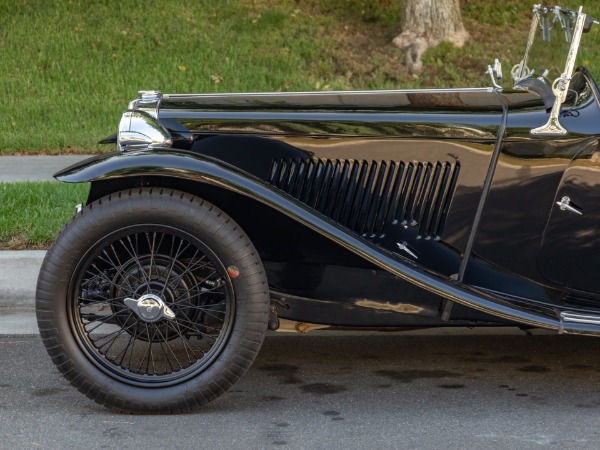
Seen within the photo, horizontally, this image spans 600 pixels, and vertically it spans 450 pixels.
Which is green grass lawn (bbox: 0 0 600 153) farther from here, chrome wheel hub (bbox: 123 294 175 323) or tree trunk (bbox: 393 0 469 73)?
chrome wheel hub (bbox: 123 294 175 323)

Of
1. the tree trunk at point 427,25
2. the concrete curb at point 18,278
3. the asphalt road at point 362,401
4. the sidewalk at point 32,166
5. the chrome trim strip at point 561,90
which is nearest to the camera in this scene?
the asphalt road at point 362,401

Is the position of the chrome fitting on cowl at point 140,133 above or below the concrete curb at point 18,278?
above

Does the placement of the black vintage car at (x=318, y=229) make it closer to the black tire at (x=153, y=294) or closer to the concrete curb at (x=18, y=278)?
the black tire at (x=153, y=294)

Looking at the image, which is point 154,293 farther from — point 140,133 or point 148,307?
point 140,133

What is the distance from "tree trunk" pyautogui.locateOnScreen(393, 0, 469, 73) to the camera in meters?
9.89

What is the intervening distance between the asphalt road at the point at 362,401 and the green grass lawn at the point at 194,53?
4363 mm

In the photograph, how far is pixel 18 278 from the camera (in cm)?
512

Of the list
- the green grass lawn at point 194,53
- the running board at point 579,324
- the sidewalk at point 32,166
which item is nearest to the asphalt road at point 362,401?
the running board at point 579,324

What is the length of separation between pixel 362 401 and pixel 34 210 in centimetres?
299

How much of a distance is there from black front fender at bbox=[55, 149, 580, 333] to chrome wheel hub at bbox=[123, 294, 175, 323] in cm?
47

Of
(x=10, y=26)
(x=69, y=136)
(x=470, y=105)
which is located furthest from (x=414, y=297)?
(x=10, y=26)

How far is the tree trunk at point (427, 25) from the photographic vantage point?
989 centimetres

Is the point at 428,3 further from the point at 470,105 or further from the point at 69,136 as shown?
the point at 470,105

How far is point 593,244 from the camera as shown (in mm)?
3824
